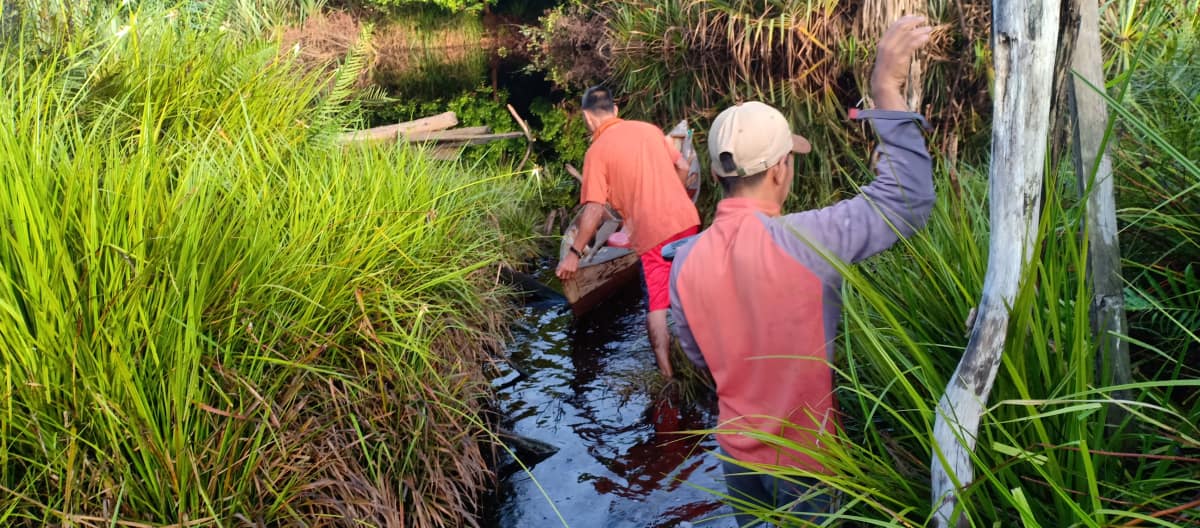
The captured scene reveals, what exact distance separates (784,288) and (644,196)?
423 centimetres

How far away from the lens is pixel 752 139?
9.25 ft

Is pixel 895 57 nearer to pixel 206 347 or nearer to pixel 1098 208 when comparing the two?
pixel 1098 208

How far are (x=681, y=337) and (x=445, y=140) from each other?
31.6ft

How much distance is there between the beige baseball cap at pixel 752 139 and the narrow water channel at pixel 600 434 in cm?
156

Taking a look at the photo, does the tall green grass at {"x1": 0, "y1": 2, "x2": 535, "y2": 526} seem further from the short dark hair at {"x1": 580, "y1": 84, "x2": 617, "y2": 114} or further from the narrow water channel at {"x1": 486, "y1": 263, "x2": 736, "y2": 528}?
the short dark hair at {"x1": 580, "y1": 84, "x2": 617, "y2": 114}

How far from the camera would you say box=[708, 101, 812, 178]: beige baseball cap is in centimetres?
281

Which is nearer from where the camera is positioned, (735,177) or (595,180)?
(735,177)

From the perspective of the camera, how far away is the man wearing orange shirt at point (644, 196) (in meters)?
6.93

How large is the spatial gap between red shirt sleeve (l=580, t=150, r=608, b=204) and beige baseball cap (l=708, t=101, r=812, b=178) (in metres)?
4.21

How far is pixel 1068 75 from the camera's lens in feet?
8.19

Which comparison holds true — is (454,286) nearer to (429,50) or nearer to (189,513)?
(189,513)

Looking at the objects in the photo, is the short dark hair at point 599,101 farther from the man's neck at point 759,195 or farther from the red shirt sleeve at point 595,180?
the man's neck at point 759,195

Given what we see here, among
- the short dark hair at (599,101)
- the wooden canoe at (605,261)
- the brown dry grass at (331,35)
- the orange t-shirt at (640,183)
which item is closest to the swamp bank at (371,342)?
the wooden canoe at (605,261)

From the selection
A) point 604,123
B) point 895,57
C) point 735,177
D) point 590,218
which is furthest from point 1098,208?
point 604,123
